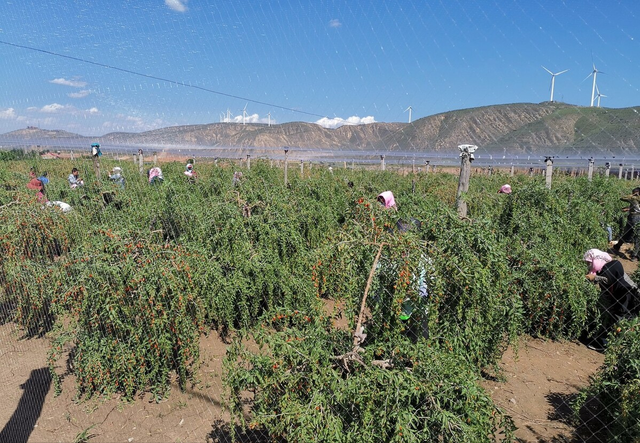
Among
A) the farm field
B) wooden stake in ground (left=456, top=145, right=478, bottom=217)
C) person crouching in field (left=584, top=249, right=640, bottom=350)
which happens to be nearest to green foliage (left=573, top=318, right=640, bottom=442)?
the farm field

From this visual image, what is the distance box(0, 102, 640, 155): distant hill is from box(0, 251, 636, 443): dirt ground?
293 centimetres

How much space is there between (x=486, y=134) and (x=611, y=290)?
3011mm

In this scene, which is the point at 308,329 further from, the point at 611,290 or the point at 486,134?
the point at 486,134

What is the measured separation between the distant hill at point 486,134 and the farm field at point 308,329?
3.21 feet

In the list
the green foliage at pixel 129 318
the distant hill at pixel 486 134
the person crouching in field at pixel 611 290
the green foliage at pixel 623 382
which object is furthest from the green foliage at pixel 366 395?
the distant hill at pixel 486 134

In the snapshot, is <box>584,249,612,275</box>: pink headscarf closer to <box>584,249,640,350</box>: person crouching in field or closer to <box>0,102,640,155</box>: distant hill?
<box>584,249,640,350</box>: person crouching in field

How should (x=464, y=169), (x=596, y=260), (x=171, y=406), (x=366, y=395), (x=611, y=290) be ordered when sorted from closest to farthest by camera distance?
(x=366, y=395), (x=171, y=406), (x=611, y=290), (x=596, y=260), (x=464, y=169)

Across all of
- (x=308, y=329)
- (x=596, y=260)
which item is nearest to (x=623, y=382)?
(x=308, y=329)

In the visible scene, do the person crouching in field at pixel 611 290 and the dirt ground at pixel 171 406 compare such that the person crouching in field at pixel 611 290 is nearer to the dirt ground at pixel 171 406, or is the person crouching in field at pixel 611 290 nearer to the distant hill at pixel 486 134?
the dirt ground at pixel 171 406

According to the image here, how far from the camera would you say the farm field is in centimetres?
219

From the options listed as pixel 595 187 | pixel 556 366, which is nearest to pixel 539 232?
pixel 556 366

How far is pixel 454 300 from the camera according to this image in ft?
9.32

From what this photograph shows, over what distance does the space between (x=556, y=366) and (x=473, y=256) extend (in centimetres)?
257

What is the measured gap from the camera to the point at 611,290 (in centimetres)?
459
